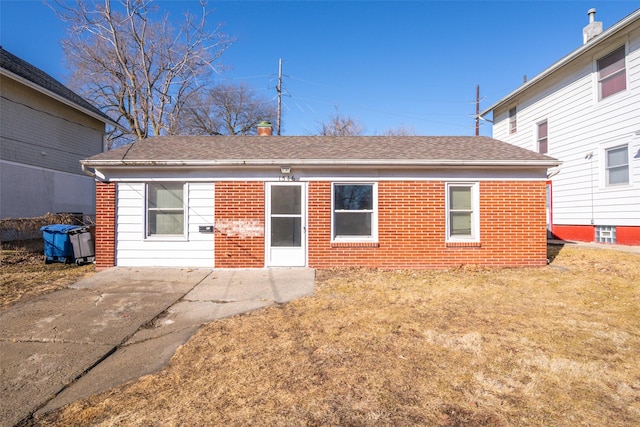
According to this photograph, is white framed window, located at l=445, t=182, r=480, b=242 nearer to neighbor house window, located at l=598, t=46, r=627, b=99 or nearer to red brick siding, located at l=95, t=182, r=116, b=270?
neighbor house window, located at l=598, t=46, r=627, b=99

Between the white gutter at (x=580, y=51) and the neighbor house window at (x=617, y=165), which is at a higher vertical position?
the white gutter at (x=580, y=51)

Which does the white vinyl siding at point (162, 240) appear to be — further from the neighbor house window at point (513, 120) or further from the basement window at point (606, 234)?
the neighbor house window at point (513, 120)

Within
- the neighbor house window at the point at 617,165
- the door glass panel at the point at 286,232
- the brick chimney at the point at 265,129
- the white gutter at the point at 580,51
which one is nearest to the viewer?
the door glass panel at the point at 286,232

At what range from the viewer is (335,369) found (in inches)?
124

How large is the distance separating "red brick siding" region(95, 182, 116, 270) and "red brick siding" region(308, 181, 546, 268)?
4.77 m

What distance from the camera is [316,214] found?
7.78m

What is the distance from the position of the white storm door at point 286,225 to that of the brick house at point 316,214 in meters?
0.02

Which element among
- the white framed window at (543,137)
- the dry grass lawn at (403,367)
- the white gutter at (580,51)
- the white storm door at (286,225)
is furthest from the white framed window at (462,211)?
the white framed window at (543,137)

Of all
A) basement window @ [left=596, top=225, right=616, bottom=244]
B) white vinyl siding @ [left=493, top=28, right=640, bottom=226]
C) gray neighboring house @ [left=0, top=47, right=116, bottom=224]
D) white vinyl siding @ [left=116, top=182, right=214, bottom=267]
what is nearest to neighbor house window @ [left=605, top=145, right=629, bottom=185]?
white vinyl siding @ [left=493, top=28, right=640, bottom=226]

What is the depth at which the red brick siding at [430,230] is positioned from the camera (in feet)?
25.5

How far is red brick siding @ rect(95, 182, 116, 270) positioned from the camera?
305 inches

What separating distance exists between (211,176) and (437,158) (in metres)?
5.47

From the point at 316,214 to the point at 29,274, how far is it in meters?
6.67

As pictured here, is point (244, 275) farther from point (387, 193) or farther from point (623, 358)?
point (623, 358)
